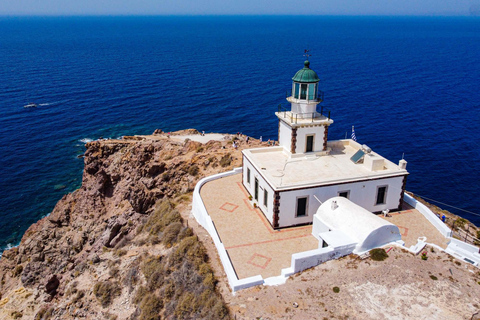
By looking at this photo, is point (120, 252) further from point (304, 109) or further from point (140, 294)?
point (304, 109)

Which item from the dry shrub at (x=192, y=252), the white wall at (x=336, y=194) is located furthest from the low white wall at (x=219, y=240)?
the white wall at (x=336, y=194)

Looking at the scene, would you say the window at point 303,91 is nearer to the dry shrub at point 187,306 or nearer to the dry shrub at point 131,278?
the dry shrub at point 187,306

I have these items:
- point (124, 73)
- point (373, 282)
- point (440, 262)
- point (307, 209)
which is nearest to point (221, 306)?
point (373, 282)

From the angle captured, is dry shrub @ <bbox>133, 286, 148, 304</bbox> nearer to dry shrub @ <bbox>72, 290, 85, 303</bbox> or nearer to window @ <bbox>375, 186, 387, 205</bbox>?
dry shrub @ <bbox>72, 290, 85, 303</bbox>

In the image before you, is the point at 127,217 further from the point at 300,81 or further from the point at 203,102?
the point at 203,102

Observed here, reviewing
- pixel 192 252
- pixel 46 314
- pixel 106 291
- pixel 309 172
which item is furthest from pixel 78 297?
pixel 309 172

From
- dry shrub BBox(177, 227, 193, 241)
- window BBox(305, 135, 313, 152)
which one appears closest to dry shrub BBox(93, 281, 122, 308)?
dry shrub BBox(177, 227, 193, 241)

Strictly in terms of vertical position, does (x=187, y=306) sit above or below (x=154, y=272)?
above

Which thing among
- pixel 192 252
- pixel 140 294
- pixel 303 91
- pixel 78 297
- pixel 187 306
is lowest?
pixel 78 297

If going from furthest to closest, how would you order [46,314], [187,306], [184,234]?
1. [46,314]
2. [184,234]
3. [187,306]
